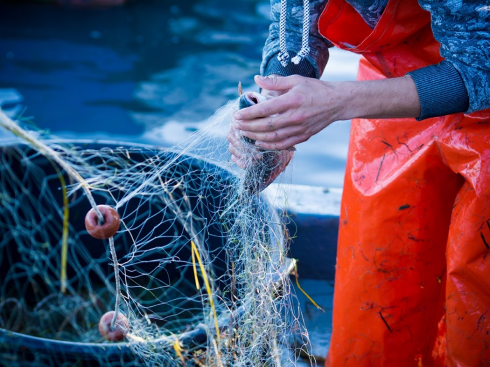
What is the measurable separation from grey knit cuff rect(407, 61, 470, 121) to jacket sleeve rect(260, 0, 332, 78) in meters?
0.38

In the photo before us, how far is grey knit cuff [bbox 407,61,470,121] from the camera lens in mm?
1041

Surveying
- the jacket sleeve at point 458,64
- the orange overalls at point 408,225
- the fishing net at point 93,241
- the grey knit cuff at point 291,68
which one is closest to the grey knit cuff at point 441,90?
the jacket sleeve at point 458,64

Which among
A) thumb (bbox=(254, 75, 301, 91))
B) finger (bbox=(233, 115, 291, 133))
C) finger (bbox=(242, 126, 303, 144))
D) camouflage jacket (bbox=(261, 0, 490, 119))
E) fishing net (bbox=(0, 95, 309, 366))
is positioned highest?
camouflage jacket (bbox=(261, 0, 490, 119))

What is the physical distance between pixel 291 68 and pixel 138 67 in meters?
3.19

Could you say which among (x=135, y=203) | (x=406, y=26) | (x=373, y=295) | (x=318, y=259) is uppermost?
(x=406, y=26)

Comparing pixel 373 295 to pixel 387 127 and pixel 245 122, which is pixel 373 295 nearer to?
pixel 387 127

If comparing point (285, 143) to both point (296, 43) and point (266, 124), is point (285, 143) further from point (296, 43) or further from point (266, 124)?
point (296, 43)

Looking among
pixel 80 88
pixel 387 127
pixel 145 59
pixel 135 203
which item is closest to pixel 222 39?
pixel 145 59

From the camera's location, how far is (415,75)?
1075 millimetres

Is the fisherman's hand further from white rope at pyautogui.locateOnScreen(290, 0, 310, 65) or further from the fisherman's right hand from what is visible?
white rope at pyautogui.locateOnScreen(290, 0, 310, 65)

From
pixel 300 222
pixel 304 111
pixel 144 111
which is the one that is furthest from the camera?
pixel 144 111

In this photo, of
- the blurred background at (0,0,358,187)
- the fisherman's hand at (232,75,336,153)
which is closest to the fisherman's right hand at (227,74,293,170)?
the fisherman's hand at (232,75,336,153)

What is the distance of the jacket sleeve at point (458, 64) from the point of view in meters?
0.99

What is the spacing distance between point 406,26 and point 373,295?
72cm
